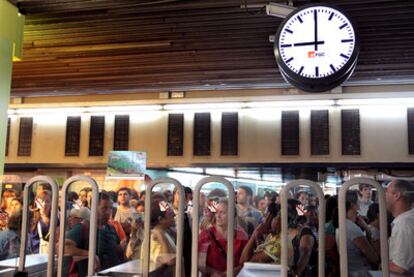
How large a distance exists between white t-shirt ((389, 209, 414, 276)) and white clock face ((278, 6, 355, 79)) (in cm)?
155

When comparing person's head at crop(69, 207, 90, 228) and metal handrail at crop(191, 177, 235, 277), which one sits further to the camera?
person's head at crop(69, 207, 90, 228)

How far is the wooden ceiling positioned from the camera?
3.55m

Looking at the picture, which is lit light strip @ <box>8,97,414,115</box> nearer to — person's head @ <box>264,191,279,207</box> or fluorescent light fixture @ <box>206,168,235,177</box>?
fluorescent light fixture @ <box>206,168,235,177</box>

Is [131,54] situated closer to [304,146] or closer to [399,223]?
[304,146]

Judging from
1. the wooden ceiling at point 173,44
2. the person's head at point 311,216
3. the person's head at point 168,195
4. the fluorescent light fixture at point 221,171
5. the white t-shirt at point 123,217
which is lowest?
the white t-shirt at point 123,217

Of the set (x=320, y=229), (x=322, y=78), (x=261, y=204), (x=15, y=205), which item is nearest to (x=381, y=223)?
(x=320, y=229)

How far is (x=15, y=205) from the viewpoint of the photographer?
135 inches

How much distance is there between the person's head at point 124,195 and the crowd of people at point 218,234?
1.80 m

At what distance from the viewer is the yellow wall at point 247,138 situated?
19.0ft

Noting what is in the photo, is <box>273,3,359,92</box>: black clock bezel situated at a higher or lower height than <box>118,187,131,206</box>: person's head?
higher

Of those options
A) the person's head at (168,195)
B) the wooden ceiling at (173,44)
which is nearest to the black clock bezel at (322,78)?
the wooden ceiling at (173,44)

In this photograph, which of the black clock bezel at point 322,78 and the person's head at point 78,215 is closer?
the black clock bezel at point 322,78

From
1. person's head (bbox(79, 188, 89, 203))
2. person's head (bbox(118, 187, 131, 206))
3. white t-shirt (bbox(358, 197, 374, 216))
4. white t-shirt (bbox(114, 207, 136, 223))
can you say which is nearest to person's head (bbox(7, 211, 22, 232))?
person's head (bbox(79, 188, 89, 203))

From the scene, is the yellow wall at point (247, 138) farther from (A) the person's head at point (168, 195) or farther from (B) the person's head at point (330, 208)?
(A) the person's head at point (168, 195)
